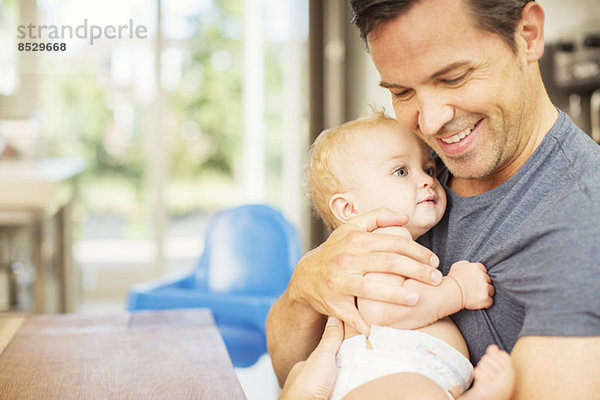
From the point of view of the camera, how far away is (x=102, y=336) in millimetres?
1430

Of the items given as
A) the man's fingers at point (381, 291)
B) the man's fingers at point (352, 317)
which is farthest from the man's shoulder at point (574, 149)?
the man's fingers at point (352, 317)

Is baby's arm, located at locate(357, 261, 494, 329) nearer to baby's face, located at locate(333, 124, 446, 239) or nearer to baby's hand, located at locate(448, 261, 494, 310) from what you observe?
baby's hand, located at locate(448, 261, 494, 310)

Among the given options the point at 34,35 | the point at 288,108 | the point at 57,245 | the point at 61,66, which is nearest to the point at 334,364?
the point at 34,35

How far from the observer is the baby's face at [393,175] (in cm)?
130

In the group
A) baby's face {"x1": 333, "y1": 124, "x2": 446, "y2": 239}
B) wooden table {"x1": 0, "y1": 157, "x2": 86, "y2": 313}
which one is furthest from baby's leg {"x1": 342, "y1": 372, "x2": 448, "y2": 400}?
wooden table {"x1": 0, "y1": 157, "x2": 86, "y2": 313}

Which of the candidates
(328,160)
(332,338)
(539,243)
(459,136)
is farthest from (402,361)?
(328,160)

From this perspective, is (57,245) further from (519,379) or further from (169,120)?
(519,379)

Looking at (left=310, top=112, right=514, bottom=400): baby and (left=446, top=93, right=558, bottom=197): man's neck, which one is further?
(left=446, top=93, right=558, bottom=197): man's neck

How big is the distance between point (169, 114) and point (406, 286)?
472cm

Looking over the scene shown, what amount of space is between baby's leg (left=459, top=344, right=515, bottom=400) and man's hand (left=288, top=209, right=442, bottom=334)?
0.55ft

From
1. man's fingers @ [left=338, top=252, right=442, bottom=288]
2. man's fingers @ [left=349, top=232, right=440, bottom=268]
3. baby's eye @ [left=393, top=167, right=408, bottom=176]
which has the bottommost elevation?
man's fingers @ [left=338, top=252, right=442, bottom=288]

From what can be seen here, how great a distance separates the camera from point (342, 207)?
1.39 metres

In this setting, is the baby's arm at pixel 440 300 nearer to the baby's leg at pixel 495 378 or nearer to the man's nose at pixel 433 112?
the baby's leg at pixel 495 378

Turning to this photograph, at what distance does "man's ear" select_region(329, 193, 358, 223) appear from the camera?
1.37m
